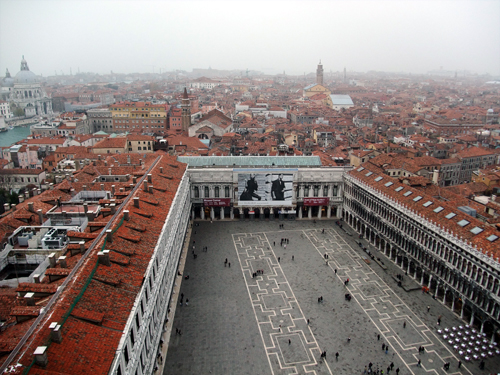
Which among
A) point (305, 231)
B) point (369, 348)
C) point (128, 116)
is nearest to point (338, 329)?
point (369, 348)

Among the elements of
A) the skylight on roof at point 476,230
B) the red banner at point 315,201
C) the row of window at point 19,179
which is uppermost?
the skylight on roof at point 476,230

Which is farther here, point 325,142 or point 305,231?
point 325,142

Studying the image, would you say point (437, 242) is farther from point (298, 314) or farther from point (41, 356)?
point (41, 356)

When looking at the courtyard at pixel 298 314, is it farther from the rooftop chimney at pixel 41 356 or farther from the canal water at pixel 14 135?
the canal water at pixel 14 135

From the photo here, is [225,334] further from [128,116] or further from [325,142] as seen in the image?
[128,116]

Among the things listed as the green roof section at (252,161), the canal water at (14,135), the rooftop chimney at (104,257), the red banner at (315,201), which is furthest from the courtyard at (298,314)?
the canal water at (14,135)

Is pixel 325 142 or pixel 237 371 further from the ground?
pixel 325 142
